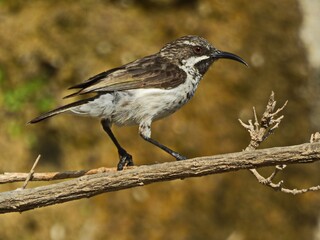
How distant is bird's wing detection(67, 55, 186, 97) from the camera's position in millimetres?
7160

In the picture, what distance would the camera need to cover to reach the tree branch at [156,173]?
5586 mm

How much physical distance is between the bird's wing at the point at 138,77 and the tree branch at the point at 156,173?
1382 mm

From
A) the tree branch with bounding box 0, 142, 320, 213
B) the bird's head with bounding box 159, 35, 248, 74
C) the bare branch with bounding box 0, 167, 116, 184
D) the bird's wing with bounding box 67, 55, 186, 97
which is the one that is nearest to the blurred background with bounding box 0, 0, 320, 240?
the bird's head with bounding box 159, 35, 248, 74

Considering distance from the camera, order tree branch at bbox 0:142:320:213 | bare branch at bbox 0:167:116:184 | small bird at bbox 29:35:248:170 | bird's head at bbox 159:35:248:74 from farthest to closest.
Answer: bird's head at bbox 159:35:248:74, small bird at bbox 29:35:248:170, bare branch at bbox 0:167:116:184, tree branch at bbox 0:142:320:213

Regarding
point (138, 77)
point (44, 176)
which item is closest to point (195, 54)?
point (138, 77)

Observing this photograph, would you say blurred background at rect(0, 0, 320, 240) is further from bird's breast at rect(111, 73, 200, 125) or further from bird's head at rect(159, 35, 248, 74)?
bird's breast at rect(111, 73, 200, 125)

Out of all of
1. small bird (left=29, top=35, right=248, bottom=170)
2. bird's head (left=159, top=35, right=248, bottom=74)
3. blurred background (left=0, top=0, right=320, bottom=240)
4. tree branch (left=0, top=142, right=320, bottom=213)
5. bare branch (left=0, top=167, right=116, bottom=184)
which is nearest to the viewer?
tree branch (left=0, top=142, right=320, bottom=213)

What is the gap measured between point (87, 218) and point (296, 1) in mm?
5199

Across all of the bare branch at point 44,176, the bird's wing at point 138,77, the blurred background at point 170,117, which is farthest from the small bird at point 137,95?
the blurred background at point 170,117

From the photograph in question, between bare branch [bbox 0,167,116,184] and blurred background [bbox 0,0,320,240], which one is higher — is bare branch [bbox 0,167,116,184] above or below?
below

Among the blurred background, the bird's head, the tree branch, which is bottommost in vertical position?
the tree branch

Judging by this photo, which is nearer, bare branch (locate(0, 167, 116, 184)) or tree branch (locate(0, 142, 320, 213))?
tree branch (locate(0, 142, 320, 213))

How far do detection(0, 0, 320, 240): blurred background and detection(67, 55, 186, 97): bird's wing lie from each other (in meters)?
4.45

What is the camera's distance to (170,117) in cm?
1223
